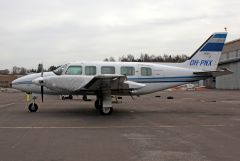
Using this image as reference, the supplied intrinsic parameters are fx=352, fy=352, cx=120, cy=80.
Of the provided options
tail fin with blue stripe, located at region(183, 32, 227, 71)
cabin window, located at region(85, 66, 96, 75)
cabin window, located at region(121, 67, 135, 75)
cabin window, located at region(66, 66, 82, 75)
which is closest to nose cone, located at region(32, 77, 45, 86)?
cabin window, located at region(66, 66, 82, 75)

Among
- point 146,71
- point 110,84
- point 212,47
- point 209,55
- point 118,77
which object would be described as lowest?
point 110,84

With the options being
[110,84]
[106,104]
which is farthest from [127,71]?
[106,104]

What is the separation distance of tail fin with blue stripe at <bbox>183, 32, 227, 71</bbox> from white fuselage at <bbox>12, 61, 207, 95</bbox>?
737 millimetres

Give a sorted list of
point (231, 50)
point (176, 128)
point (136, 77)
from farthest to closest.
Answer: point (231, 50)
point (136, 77)
point (176, 128)

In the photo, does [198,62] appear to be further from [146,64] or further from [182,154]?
[182,154]

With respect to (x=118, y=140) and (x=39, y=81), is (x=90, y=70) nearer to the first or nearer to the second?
(x=39, y=81)

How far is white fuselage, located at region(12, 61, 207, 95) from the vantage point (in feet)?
59.1

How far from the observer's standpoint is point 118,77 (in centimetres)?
1664

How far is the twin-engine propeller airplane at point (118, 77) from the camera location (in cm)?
1794

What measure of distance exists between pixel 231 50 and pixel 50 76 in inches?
2732

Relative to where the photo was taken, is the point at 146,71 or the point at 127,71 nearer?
the point at 127,71

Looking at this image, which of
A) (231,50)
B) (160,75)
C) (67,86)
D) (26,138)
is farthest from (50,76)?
(231,50)

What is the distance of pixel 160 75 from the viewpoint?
67.6 ft

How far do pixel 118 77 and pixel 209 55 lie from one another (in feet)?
25.2
